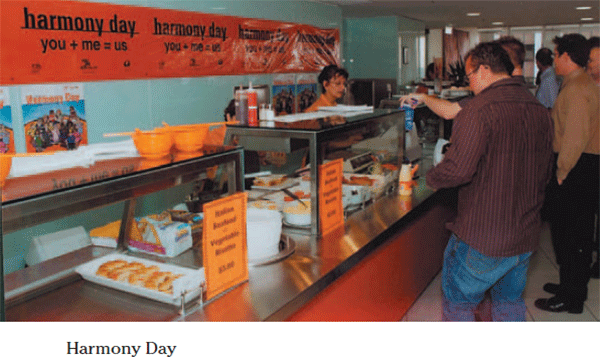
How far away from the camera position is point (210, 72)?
4.77 metres

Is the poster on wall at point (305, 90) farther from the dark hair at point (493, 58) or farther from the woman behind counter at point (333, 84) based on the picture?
the dark hair at point (493, 58)

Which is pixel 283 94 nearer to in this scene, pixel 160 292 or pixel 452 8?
pixel 452 8

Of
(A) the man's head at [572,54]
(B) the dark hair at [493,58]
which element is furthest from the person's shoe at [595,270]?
(B) the dark hair at [493,58]

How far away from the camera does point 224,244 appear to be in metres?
1.74

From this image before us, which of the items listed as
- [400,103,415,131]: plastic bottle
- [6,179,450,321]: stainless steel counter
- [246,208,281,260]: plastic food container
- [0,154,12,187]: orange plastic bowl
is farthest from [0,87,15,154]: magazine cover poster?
[400,103,415,131]: plastic bottle

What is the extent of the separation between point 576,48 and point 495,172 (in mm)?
1749

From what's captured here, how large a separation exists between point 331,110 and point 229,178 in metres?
1.46

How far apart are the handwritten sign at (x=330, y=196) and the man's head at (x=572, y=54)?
1.94 metres

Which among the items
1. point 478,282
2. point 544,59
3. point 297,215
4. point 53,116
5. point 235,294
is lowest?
point 478,282

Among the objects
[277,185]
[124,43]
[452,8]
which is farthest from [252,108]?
[452,8]

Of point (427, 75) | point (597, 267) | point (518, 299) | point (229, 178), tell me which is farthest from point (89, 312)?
point (427, 75)

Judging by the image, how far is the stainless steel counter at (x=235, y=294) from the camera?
5.25ft

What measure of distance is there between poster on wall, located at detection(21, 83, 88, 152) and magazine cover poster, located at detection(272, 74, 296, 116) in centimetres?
246
